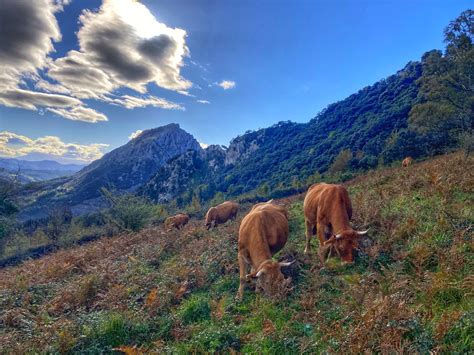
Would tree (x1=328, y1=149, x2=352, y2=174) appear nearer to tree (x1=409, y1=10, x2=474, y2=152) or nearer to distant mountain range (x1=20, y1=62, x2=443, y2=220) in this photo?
distant mountain range (x1=20, y1=62, x2=443, y2=220)

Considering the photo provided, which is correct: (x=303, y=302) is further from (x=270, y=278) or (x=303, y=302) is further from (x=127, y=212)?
(x=127, y=212)

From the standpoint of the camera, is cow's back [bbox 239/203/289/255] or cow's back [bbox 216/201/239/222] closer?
cow's back [bbox 239/203/289/255]

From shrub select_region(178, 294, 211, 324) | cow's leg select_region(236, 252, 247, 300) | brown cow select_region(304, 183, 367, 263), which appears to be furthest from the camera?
brown cow select_region(304, 183, 367, 263)

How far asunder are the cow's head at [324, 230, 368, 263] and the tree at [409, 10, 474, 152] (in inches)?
1045

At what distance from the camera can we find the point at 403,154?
38469 millimetres

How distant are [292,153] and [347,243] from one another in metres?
97.4

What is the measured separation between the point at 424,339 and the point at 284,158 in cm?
9880

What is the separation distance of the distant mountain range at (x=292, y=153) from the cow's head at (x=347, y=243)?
17301mm

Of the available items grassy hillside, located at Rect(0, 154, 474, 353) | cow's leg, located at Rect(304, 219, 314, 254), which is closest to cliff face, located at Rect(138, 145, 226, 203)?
cow's leg, located at Rect(304, 219, 314, 254)

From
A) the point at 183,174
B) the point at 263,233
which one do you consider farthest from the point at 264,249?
the point at 183,174

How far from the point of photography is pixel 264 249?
7145mm

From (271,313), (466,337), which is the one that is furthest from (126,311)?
(466,337)

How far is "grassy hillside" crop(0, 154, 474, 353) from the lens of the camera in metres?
4.24

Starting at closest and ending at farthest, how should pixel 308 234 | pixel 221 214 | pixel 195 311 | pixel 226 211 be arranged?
pixel 195 311
pixel 308 234
pixel 221 214
pixel 226 211
